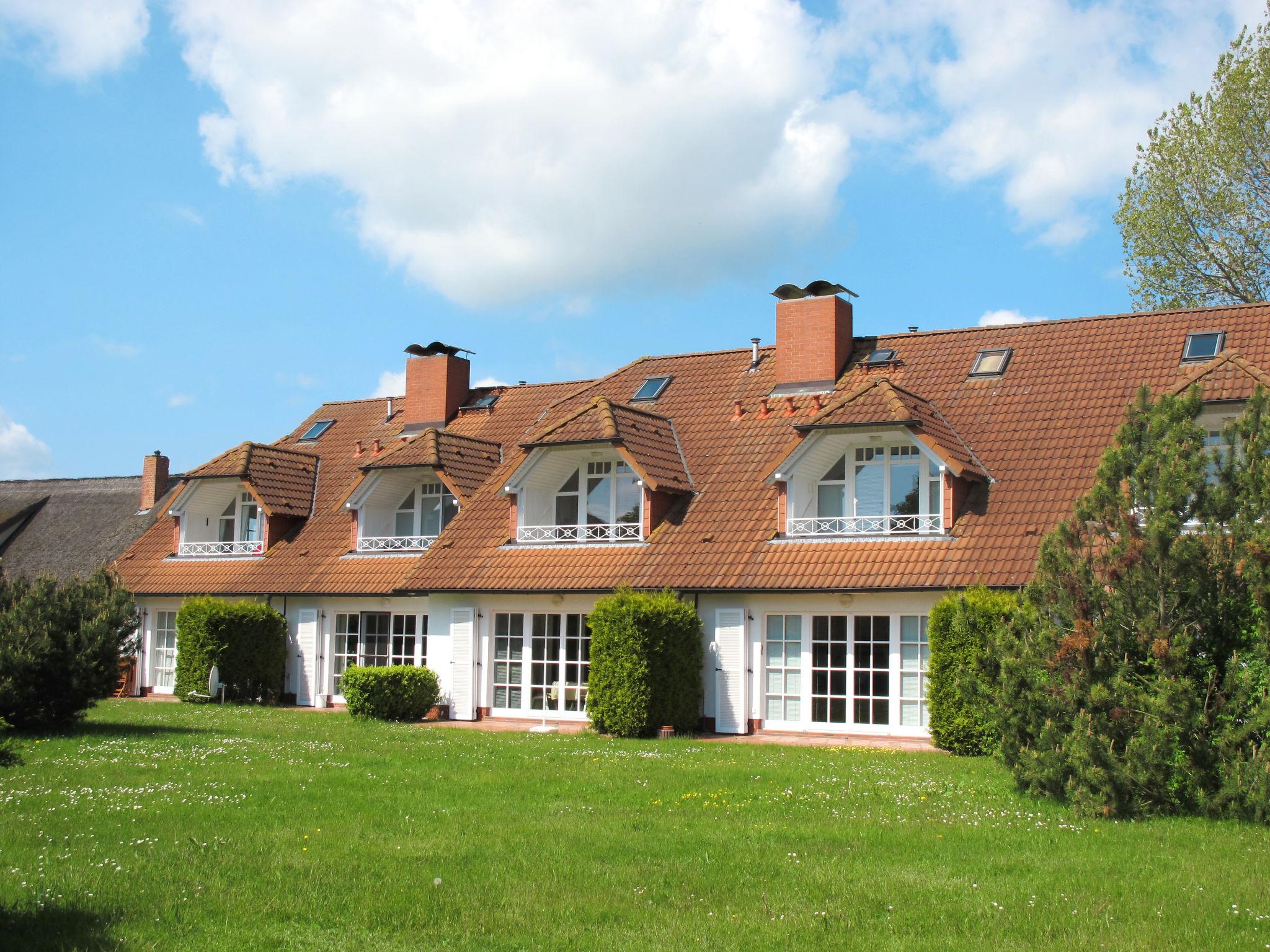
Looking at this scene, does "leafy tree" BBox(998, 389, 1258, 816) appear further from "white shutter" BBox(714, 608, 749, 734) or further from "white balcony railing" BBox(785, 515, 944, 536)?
"white shutter" BBox(714, 608, 749, 734)

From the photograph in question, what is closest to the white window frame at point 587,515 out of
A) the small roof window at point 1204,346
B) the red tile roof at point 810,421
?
the red tile roof at point 810,421

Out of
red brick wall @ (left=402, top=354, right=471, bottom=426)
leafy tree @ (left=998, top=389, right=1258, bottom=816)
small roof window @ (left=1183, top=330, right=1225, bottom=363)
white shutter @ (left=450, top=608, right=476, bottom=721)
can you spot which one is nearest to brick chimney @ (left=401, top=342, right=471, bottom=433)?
red brick wall @ (left=402, top=354, right=471, bottom=426)

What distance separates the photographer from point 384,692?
23.5m

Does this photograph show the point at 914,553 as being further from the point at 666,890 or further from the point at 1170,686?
the point at 666,890

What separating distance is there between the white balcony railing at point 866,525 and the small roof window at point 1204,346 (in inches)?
223

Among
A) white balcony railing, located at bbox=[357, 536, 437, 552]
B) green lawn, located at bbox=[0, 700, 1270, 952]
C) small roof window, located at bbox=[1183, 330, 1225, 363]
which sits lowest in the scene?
green lawn, located at bbox=[0, 700, 1270, 952]

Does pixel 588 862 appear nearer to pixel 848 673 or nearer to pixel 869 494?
pixel 848 673

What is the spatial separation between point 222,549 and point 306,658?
160 inches

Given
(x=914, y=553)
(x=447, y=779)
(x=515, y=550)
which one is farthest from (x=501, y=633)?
(x=447, y=779)

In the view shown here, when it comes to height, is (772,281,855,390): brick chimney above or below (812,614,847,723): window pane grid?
above

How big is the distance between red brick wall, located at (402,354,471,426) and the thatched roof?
9.42 m

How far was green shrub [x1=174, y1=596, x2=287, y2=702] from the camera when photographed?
2622 centimetres

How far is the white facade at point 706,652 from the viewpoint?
20.9m

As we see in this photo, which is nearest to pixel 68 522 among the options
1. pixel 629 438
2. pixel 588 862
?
pixel 629 438
